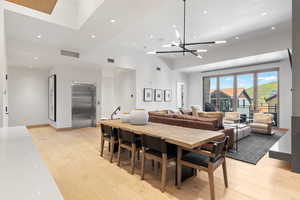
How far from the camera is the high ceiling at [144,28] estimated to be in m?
3.25

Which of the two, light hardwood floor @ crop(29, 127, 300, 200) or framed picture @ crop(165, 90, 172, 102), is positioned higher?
framed picture @ crop(165, 90, 172, 102)

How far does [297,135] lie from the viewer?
9.11ft

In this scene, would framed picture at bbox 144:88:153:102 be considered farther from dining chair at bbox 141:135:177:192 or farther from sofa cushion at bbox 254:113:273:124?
dining chair at bbox 141:135:177:192

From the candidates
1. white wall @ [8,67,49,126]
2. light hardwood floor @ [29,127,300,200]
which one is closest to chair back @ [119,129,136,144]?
light hardwood floor @ [29,127,300,200]

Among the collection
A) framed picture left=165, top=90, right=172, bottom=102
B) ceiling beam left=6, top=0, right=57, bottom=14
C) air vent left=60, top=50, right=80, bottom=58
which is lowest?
framed picture left=165, top=90, right=172, bottom=102

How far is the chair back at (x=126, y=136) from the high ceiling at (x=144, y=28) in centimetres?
239

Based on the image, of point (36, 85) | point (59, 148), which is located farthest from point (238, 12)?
point (36, 85)

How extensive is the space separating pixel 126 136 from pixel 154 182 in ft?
3.12

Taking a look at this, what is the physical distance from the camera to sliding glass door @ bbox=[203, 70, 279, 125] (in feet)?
23.3

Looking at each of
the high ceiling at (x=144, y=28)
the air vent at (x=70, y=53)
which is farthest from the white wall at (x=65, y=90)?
the air vent at (x=70, y=53)

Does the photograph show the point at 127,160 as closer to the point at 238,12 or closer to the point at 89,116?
the point at 89,116

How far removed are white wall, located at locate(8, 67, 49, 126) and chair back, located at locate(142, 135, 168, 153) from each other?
274 inches

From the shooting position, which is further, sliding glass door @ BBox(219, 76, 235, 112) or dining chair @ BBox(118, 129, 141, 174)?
sliding glass door @ BBox(219, 76, 235, 112)

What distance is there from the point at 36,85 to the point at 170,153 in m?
7.61
